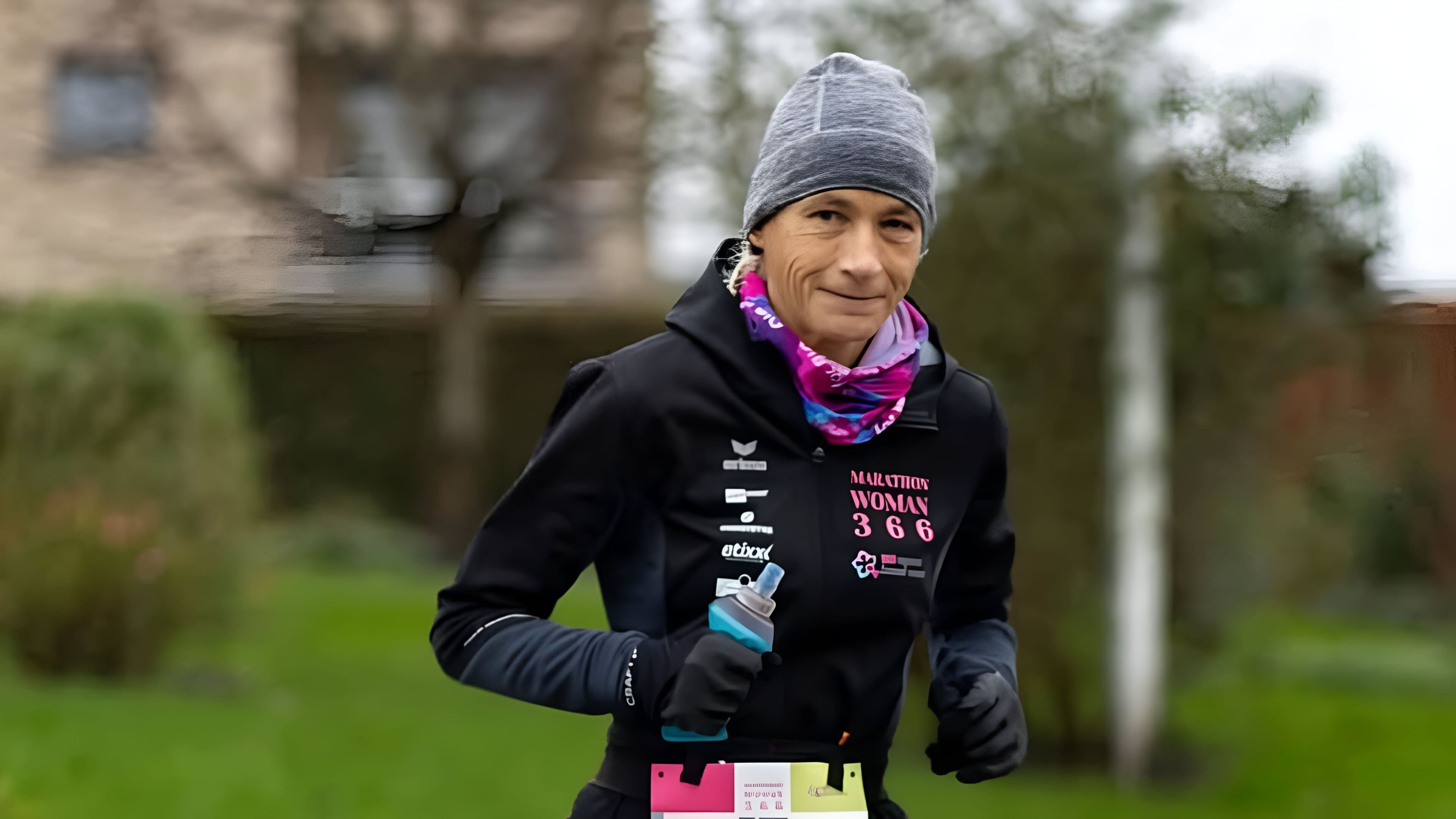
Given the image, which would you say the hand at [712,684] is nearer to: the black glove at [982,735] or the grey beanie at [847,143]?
the black glove at [982,735]

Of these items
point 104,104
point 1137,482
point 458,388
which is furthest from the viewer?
point 104,104

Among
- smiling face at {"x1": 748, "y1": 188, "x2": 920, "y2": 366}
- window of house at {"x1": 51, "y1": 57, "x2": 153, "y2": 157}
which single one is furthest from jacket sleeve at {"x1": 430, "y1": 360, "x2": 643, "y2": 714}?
window of house at {"x1": 51, "y1": 57, "x2": 153, "y2": 157}

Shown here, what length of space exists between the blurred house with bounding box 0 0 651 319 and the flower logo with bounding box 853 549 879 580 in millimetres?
4768

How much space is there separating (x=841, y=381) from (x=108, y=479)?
5.24m

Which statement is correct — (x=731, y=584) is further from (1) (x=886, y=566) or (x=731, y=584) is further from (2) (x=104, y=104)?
(2) (x=104, y=104)

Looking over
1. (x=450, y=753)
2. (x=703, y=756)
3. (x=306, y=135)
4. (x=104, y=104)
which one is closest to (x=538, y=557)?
(x=703, y=756)

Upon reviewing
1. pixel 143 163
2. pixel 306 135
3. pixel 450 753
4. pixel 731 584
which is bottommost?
pixel 450 753

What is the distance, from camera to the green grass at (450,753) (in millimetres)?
5000

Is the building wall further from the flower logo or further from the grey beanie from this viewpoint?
the flower logo

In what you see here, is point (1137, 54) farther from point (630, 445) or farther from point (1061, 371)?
point (630, 445)

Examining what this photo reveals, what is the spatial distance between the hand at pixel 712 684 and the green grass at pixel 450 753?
2603mm

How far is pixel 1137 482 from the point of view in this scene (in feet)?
16.2

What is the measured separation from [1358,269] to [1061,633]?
5.06 ft

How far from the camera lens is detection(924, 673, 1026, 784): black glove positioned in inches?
68.4
